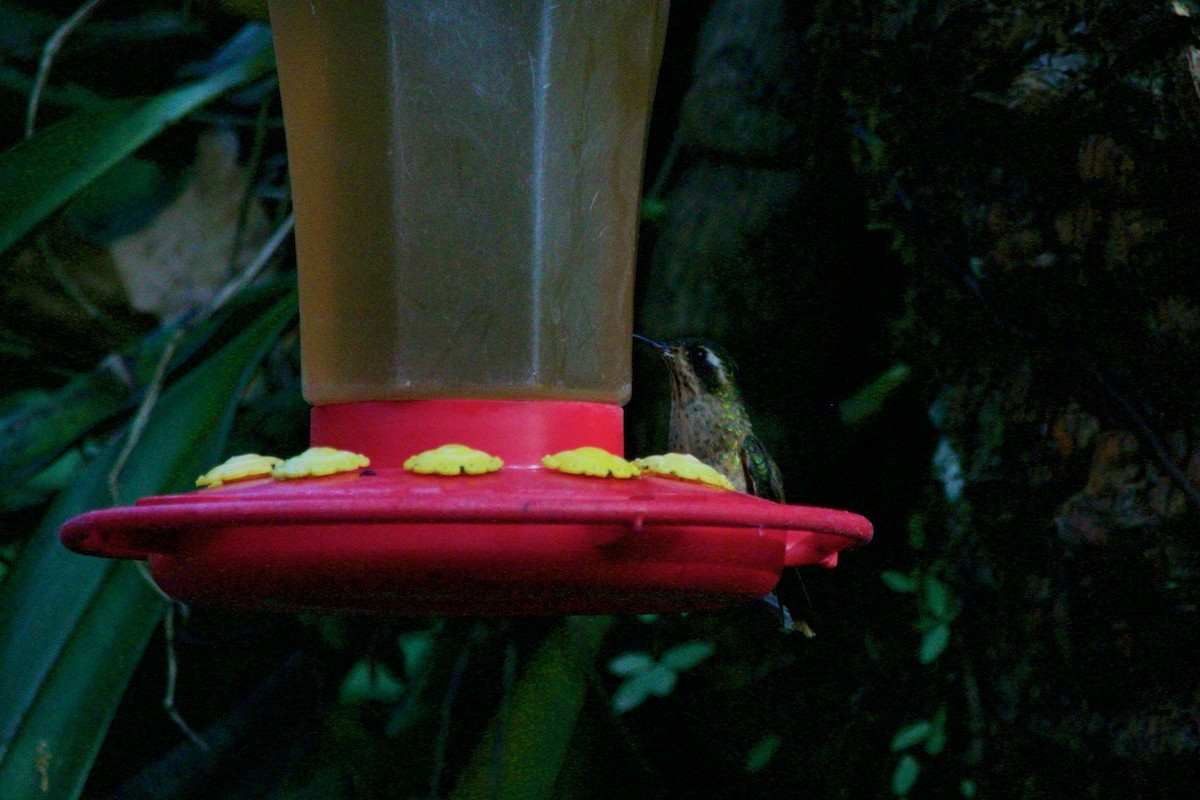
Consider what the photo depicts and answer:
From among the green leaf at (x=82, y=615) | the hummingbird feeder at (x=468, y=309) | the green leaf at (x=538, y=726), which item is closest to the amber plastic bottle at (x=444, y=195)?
the hummingbird feeder at (x=468, y=309)

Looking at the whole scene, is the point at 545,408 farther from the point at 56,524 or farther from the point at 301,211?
the point at 56,524

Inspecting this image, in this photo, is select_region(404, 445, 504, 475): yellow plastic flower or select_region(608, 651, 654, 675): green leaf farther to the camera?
select_region(608, 651, 654, 675): green leaf

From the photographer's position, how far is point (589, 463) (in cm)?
104

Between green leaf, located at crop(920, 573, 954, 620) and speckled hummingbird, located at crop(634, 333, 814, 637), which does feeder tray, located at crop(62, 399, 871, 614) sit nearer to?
speckled hummingbird, located at crop(634, 333, 814, 637)

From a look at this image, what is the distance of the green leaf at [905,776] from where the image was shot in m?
2.02

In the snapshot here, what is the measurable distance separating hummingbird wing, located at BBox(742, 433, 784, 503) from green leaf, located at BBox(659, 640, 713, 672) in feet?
1.12

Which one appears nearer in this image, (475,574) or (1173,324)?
(475,574)

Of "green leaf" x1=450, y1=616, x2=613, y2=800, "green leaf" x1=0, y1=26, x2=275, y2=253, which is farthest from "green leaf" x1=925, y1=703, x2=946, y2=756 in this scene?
"green leaf" x1=0, y1=26, x2=275, y2=253

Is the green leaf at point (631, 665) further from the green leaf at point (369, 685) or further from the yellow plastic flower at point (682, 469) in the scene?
the yellow plastic flower at point (682, 469)

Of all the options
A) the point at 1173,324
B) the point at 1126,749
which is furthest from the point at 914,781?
the point at 1173,324

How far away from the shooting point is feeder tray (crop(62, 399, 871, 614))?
86 centimetres

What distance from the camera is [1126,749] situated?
175cm

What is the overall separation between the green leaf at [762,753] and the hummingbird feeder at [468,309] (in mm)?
1032

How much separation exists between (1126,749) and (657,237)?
3.61 feet
